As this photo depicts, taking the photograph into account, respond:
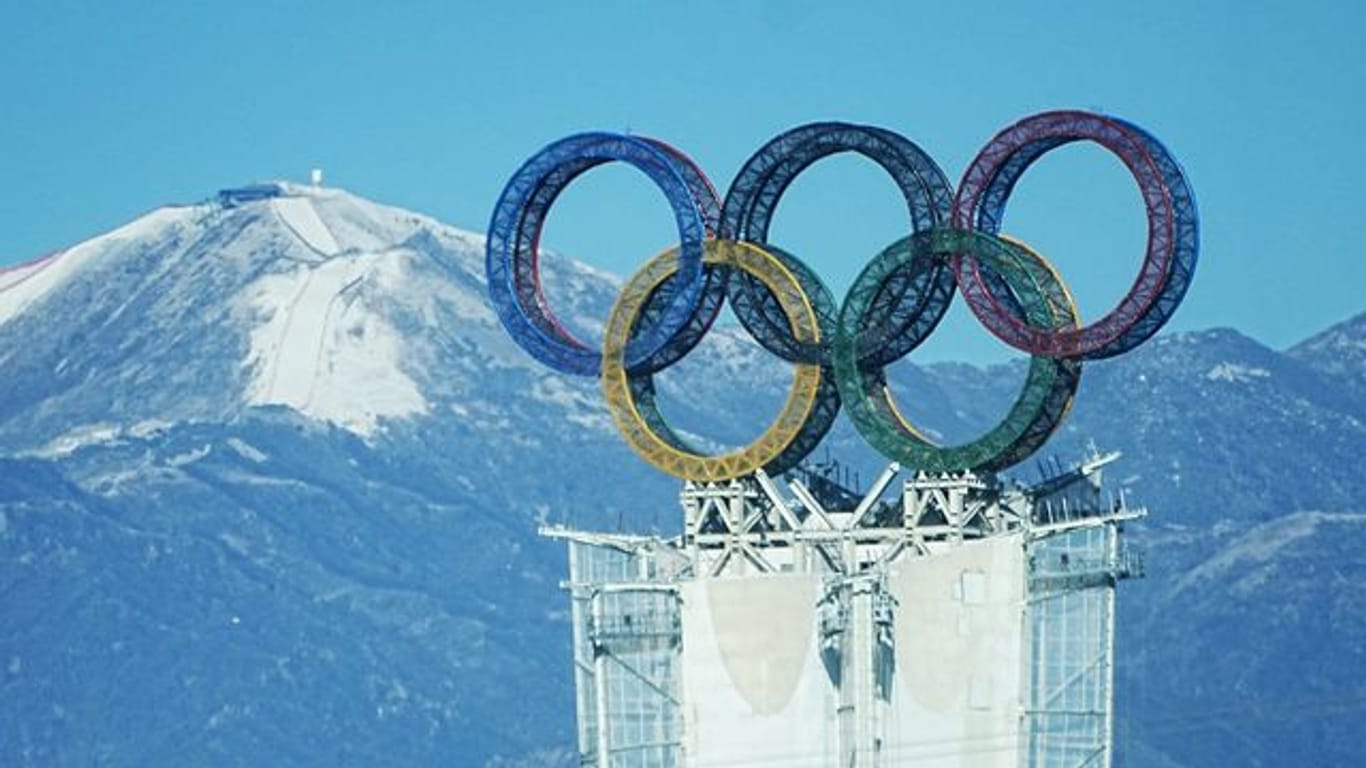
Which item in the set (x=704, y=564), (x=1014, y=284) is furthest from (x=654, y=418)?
(x=1014, y=284)

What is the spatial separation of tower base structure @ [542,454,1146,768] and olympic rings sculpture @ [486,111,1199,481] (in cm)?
244

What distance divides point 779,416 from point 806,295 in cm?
436

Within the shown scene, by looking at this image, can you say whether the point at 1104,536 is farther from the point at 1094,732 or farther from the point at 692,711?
the point at 692,711

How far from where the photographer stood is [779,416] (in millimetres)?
141500

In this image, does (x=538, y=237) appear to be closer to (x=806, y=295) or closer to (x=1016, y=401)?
(x=806, y=295)

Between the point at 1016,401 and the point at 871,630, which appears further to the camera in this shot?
the point at 871,630

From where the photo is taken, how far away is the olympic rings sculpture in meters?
137

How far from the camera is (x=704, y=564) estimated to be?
143 meters

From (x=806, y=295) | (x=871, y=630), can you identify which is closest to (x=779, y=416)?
(x=806, y=295)

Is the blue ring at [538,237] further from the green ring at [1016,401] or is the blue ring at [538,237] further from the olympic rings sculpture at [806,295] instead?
the green ring at [1016,401]

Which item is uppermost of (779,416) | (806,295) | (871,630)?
(806,295)

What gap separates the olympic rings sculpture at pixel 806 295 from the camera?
137000 millimetres

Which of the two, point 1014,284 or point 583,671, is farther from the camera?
point 583,671

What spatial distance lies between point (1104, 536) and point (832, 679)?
10668 mm
